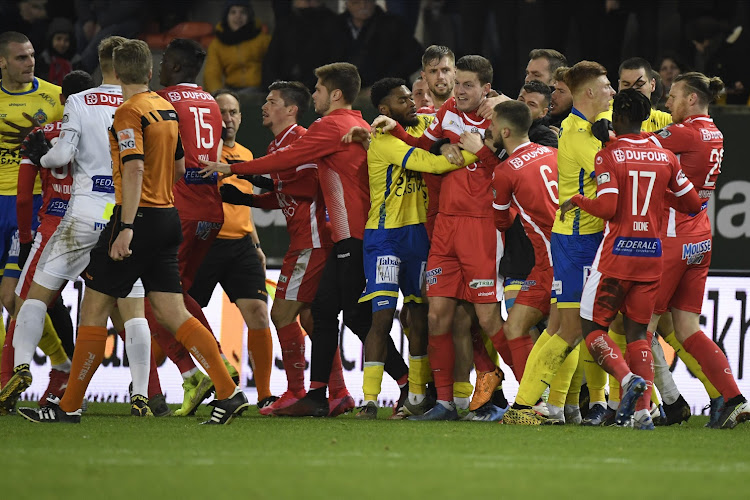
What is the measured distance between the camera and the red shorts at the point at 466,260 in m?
8.56

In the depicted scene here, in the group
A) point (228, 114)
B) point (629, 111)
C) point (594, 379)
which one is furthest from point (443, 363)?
point (228, 114)

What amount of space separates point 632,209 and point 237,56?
24.1 ft

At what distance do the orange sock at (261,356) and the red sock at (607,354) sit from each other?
119 inches

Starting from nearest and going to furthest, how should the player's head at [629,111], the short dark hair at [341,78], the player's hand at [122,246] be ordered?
the player's hand at [122,246] < the player's head at [629,111] < the short dark hair at [341,78]

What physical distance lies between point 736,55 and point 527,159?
221 inches

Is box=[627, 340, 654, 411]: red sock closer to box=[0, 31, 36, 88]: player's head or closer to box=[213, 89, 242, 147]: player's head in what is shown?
box=[213, 89, 242, 147]: player's head

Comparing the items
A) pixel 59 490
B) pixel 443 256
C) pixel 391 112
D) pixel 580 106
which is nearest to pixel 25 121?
pixel 391 112

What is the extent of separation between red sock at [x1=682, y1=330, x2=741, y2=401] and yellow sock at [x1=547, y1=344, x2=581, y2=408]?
2.75ft

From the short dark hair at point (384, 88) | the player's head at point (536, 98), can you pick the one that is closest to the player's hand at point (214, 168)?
the short dark hair at point (384, 88)

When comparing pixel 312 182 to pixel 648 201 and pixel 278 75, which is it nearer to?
pixel 648 201

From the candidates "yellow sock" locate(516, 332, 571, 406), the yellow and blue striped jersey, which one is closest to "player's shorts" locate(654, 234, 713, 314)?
"yellow sock" locate(516, 332, 571, 406)

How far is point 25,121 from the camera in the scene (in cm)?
973

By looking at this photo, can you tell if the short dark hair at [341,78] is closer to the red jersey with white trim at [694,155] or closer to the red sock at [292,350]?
the red sock at [292,350]

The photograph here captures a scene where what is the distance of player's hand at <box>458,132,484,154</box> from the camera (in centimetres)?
852
